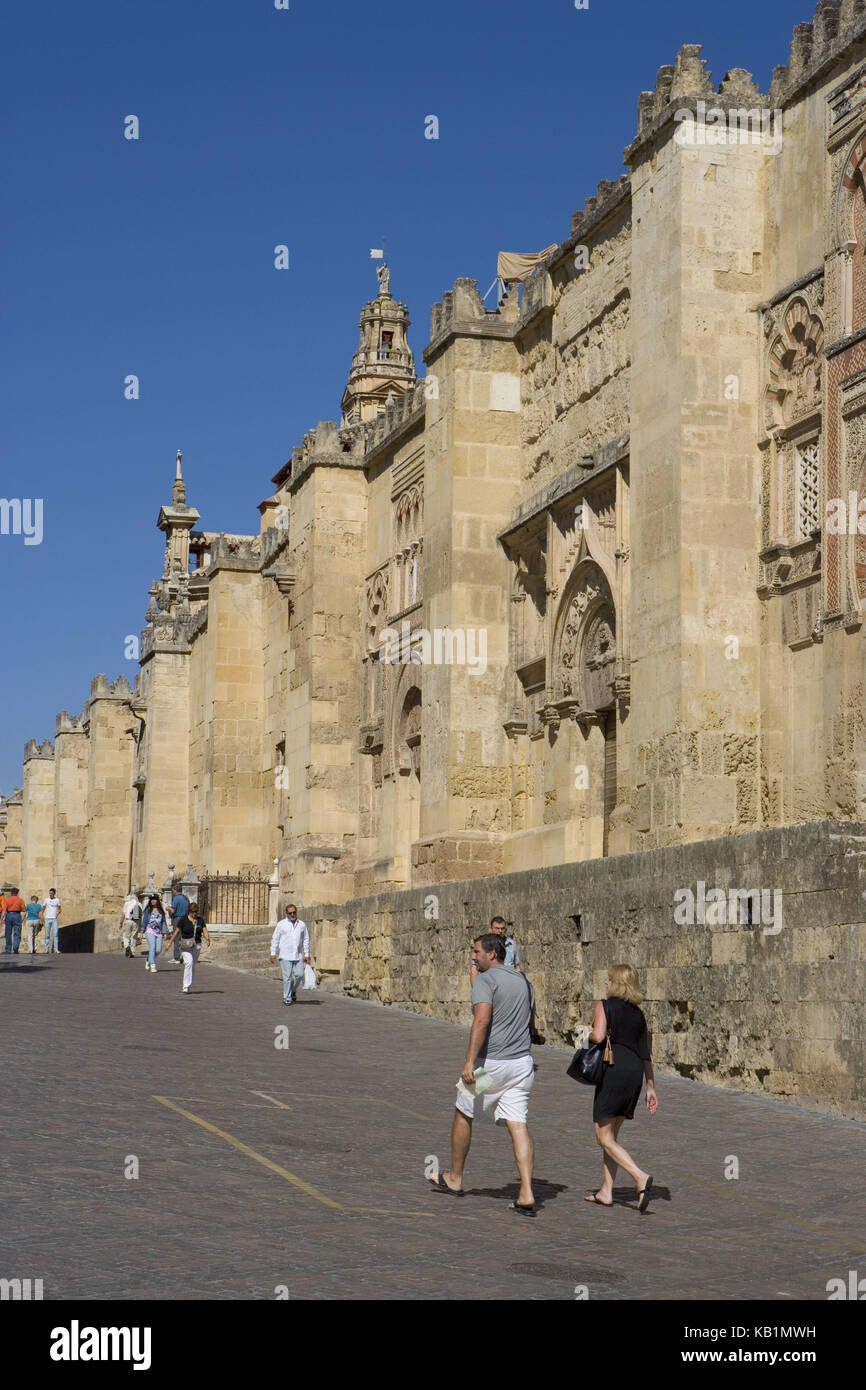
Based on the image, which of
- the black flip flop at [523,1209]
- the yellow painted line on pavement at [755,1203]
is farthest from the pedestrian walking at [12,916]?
the black flip flop at [523,1209]

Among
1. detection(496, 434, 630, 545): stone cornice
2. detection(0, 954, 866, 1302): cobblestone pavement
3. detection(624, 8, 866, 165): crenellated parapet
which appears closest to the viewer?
detection(0, 954, 866, 1302): cobblestone pavement

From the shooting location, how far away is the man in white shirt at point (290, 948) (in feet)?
76.3

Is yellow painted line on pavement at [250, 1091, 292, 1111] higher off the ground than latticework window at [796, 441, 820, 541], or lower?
lower

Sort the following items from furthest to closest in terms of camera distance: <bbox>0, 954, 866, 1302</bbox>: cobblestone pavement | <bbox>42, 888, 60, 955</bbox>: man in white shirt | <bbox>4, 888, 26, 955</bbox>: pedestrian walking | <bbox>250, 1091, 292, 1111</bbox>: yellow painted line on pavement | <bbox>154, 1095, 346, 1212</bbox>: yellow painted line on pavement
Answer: <bbox>42, 888, 60, 955</bbox>: man in white shirt
<bbox>4, 888, 26, 955</bbox>: pedestrian walking
<bbox>250, 1091, 292, 1111</bbox>: yellow painted line on pavement
<bbox>154, 1095, 346, 1212</bbox>: yellow painted line on pavement
<bbox>0, 954, 866, 1302</bbox>: cobblestone pavement

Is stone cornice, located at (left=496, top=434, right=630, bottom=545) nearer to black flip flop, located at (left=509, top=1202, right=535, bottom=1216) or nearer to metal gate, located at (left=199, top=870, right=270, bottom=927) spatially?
black flip flop, located at (left=509, top=1202, right=535, bottom=1216)

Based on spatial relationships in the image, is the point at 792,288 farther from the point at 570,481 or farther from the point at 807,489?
the point at 570,481

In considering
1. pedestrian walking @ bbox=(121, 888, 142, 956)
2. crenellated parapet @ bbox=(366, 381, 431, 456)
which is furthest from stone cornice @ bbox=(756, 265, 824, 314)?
pedestrian walking @ bbox=(121, 888, 142, 956)

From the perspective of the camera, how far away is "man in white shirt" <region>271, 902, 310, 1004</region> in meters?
23.3

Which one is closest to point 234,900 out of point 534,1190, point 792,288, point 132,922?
point 132,922

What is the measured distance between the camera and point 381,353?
227 feet

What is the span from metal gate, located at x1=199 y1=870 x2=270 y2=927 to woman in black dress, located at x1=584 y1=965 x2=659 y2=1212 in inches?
1073

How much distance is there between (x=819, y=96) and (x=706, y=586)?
4.65 metres

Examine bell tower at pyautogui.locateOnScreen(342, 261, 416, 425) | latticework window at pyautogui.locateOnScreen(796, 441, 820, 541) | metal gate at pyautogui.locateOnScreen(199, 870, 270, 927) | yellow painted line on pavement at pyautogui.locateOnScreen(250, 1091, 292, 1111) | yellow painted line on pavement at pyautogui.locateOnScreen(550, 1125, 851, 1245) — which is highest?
bell tower at pyautogui.locateOnScreen(342, 261, 416, 425)

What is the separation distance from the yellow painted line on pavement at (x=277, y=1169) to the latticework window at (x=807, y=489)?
766 cm
